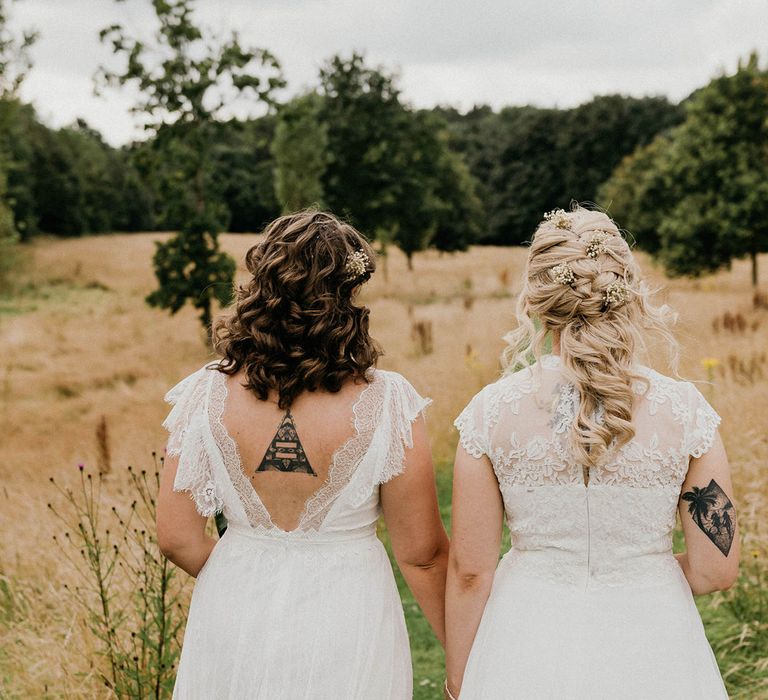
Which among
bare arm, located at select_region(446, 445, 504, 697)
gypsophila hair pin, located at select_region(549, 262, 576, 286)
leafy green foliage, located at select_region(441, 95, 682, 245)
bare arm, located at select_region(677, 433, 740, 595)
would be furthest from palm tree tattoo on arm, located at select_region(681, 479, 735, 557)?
leafy green foliage, located at select_region(441, 95, 682, 245)

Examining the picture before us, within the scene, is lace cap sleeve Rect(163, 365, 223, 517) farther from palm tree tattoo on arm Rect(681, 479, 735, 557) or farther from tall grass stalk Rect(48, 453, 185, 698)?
palm tree tattoo on arm Rect(681, 479, 735, 557)

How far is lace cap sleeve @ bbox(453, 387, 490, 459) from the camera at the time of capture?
256cm

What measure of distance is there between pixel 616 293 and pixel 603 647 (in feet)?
3.50

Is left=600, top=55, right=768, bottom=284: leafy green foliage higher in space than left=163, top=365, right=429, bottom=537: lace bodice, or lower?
higher

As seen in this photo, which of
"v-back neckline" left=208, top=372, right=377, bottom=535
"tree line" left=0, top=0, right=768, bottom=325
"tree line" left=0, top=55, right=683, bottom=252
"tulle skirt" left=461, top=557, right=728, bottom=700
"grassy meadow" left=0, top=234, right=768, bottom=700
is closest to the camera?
"tulle skirt" left=461, top=557, right=728, bottom=700

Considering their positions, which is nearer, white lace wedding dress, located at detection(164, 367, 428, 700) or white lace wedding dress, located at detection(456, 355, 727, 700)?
white lace wedding dress, located at detection(456, 355, 727, 700)

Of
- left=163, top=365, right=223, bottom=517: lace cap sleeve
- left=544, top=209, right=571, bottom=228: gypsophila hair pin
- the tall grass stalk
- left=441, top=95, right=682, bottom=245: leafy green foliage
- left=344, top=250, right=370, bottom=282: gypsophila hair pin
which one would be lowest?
the tall grass stalk

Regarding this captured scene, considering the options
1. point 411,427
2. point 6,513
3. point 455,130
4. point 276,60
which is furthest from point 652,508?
point 455,130

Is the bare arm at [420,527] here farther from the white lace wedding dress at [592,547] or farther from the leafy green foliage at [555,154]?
the leafy green foliage at [555,154]

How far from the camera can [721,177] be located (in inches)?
793

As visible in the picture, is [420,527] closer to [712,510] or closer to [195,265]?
[712,510]

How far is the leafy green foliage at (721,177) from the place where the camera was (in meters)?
19.6

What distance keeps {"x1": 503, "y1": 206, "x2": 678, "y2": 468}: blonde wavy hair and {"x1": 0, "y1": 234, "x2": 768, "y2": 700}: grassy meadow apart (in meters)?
0.44

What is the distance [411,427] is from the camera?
8.96 feet
